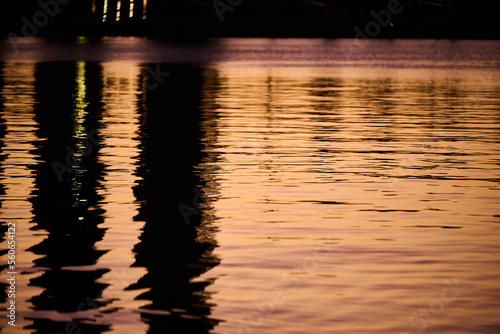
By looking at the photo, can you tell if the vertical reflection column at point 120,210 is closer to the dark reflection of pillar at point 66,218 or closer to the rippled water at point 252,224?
the rippled water at point 252,224

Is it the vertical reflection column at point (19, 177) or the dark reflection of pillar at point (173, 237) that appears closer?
the dark reflection of pillar at point (173, 237)

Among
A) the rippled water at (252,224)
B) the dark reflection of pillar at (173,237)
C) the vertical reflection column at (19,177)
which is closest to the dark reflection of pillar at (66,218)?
the rippled water at (252,224)

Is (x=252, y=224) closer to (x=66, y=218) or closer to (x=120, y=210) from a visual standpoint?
(x=120, y=210)

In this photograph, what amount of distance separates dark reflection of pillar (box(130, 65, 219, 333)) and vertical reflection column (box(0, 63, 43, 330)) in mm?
1299

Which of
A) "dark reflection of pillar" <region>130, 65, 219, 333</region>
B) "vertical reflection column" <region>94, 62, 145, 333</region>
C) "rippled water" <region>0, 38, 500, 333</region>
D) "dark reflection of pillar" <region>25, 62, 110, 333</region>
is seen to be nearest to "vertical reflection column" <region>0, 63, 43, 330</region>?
"rippled water" <region>0, 38, 500, 333</region>

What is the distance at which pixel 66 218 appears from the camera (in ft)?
51.5

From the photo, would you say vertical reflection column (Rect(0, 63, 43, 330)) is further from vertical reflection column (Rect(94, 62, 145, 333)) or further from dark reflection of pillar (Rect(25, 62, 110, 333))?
vertical reflection column (Rect(94, 62, 145, 333))

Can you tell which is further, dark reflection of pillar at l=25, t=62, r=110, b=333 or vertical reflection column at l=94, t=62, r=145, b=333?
dark reflection of pillar at l=25, t=62, r=110, b=333

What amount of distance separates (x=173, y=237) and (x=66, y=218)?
2202 mm

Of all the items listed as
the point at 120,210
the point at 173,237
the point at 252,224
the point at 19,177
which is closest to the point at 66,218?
the point at 120,210

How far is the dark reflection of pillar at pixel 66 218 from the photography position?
1114cm

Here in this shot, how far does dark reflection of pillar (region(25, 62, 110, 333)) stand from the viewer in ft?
36.6

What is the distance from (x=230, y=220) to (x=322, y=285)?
3.97 m

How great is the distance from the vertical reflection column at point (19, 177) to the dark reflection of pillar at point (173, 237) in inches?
51.2
